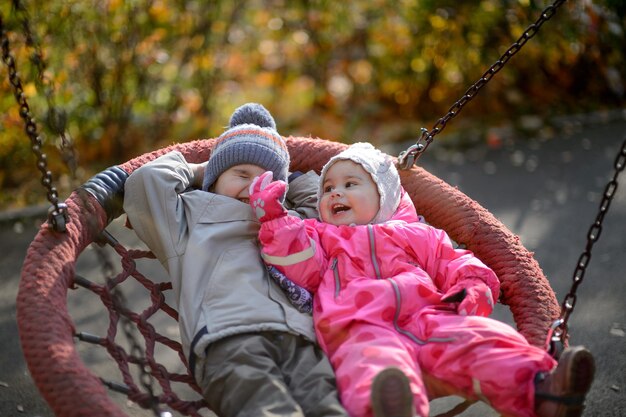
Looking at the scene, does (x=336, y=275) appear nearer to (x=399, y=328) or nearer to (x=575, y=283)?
(x=399, y=328)

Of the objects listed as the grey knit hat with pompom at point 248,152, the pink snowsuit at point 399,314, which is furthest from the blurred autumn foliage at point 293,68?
the pink snowsuit at point 399,314

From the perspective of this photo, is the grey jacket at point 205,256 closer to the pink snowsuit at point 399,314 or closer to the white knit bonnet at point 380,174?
the pink snowsuit at point 399,314

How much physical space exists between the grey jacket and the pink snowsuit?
0.32ft

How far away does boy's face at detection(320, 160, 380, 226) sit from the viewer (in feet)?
8.05

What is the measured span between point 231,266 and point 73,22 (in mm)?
2927

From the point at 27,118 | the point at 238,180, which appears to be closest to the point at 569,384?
the point at 238,180

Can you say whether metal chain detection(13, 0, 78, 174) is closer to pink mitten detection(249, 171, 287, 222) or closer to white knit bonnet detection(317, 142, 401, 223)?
pink mitten detection(249, 171, 287, 222)

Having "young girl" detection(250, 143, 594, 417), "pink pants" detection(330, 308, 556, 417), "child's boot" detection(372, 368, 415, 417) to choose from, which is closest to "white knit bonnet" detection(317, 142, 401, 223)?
"young girl" detection(250, 143, 594, 417)

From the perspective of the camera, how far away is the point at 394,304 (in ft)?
7.10

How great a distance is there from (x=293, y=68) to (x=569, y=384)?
4.48 m

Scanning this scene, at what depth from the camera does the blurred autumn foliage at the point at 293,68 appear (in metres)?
4.75

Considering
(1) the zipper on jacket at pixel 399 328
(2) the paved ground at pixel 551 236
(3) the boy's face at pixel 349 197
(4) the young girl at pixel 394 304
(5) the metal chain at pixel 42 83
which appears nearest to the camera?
(4) the young girl at pixel 394 304

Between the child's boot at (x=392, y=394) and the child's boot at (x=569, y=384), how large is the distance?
38 cm

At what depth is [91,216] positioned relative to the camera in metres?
2.44
